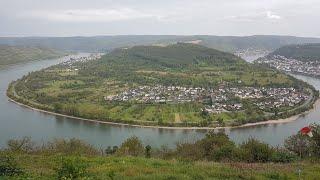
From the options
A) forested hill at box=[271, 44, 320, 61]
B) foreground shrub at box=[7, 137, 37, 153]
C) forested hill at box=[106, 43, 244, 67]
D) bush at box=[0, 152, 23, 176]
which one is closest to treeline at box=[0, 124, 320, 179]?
bush at box=[0, 152, 23, 176]

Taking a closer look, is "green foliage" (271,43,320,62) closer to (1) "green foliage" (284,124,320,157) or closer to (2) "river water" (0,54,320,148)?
(2) "river water" (0,54,320,148)

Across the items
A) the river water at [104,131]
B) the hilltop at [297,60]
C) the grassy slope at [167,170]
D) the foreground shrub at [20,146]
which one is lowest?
the river water at [104,131]

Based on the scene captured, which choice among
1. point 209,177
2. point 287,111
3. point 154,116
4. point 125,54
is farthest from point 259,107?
point 125,54

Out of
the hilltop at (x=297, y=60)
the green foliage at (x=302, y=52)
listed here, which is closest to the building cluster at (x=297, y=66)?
the hilltop at (x=297, y=60)

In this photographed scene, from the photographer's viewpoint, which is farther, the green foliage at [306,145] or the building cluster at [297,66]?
the building cluster at [297,66]

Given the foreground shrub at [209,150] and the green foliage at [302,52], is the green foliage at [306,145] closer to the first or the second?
the foreground shrub at [209,150]

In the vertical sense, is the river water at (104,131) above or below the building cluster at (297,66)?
below
